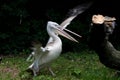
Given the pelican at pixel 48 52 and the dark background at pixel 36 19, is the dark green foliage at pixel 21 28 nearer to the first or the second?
the dark background at pixel 36 19

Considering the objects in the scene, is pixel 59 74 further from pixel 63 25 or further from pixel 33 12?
pixel 33 12

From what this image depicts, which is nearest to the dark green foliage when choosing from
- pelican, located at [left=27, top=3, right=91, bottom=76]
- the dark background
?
Result: the dark background

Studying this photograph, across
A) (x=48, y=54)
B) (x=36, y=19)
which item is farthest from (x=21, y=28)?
(x=48, y=54)

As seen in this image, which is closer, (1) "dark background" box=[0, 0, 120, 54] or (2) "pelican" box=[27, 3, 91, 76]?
(2) "pelican" box=[27, 3, 91, 76]

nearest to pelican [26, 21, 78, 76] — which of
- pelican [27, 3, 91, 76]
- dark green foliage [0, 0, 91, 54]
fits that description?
pelican [27, 3, 91, 76]

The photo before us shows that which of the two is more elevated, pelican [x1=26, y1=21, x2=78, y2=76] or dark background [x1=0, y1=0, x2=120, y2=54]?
pelican [x1=26, y1=21, x2=78, y2=76]

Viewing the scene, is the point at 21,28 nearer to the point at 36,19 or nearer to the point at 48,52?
the point at 36,19

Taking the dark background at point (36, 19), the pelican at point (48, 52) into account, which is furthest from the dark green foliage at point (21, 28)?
the pelican at point (48, 52)

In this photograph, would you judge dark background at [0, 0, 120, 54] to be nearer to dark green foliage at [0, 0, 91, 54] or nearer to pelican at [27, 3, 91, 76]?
dark green foliage at [0, 0, 91, 54]

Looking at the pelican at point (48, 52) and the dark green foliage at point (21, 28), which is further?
the dark green foliage at point (21, 28)

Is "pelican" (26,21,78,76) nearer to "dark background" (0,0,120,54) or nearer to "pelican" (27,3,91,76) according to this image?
"pelican" (27,3,91,76)

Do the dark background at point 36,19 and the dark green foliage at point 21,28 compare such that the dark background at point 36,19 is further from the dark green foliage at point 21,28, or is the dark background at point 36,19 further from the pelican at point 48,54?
the pelican at point 48,54

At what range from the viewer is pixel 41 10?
1177 centimetres

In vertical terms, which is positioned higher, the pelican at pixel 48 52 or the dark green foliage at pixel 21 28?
the pelican at pixel 48 52
